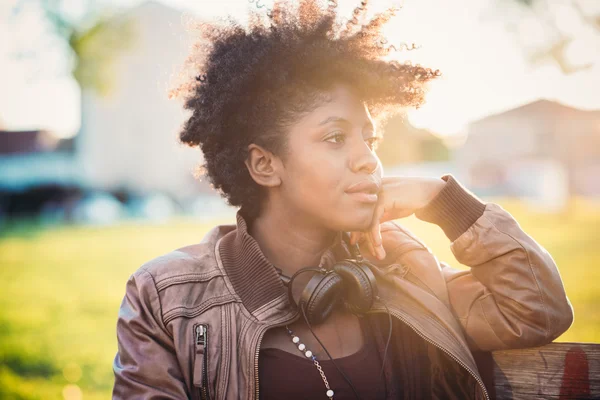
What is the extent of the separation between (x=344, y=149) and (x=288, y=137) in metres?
0.29

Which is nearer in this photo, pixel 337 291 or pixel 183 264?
pixel 337 291

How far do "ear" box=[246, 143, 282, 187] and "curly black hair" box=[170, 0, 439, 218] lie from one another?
0.04 metres

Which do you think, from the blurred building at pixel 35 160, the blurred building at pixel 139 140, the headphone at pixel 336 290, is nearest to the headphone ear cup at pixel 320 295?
the headphone at pixel 336 290

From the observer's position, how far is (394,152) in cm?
3891

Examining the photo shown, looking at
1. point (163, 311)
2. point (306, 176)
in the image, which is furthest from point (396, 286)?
point (163, 311)

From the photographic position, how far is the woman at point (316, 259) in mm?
2410

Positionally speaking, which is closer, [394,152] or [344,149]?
[344,149]

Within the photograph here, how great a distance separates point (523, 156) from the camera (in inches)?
1708

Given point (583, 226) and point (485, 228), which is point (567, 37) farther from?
point (485, 228)

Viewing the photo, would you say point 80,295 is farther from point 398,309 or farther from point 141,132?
point 141,132

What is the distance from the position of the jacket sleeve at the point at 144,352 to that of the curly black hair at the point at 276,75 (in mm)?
803

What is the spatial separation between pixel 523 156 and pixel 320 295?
4468 centimetres

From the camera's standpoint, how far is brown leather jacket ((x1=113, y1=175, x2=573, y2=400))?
2.37 metres

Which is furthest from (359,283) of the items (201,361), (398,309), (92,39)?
(92,39)
